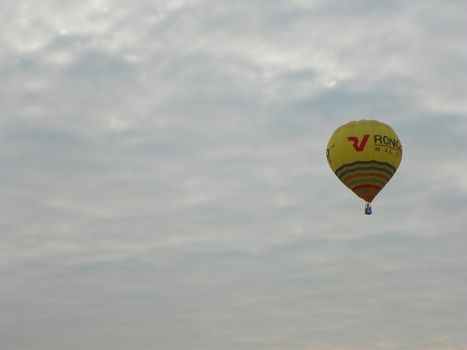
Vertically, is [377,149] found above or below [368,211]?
above

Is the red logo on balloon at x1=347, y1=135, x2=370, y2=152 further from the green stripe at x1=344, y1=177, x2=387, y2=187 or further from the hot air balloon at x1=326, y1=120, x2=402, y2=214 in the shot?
the green stripe at x1=344, y1=177, x2=387, y2=187

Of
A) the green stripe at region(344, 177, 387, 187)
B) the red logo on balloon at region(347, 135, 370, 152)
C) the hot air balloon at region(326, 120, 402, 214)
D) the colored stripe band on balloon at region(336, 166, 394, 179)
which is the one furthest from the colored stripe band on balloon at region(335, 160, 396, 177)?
the green stripe at region(344, 177, 387, 187)

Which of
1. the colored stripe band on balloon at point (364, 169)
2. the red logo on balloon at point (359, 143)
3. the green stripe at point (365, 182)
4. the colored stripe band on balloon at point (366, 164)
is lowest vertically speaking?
the green stripe at point (365, 182)

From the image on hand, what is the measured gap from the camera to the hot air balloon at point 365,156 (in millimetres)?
103938

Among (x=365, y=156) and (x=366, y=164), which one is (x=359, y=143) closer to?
(x=365, y=156)

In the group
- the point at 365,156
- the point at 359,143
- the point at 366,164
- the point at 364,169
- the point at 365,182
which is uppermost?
the point at 359,143

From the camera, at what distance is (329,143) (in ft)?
354

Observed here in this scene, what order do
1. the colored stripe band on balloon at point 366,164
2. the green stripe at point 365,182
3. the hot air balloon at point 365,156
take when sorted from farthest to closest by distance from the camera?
the green stripe at point 365,182
the hot air balloon at point 365,156
the colored stripe band on balloon at point 366,164

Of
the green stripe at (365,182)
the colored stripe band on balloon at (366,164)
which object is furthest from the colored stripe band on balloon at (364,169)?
the green stripe at (365,182)

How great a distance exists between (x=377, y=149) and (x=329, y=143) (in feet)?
20.1

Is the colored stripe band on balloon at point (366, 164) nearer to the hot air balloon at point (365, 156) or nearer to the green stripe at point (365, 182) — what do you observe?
the hot air balloon at point (365, 156)

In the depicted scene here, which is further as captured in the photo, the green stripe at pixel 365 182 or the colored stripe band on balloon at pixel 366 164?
the green stripe at pixel 365 182

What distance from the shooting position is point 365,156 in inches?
4082

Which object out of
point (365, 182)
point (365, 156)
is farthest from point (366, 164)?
point (365, 182)
